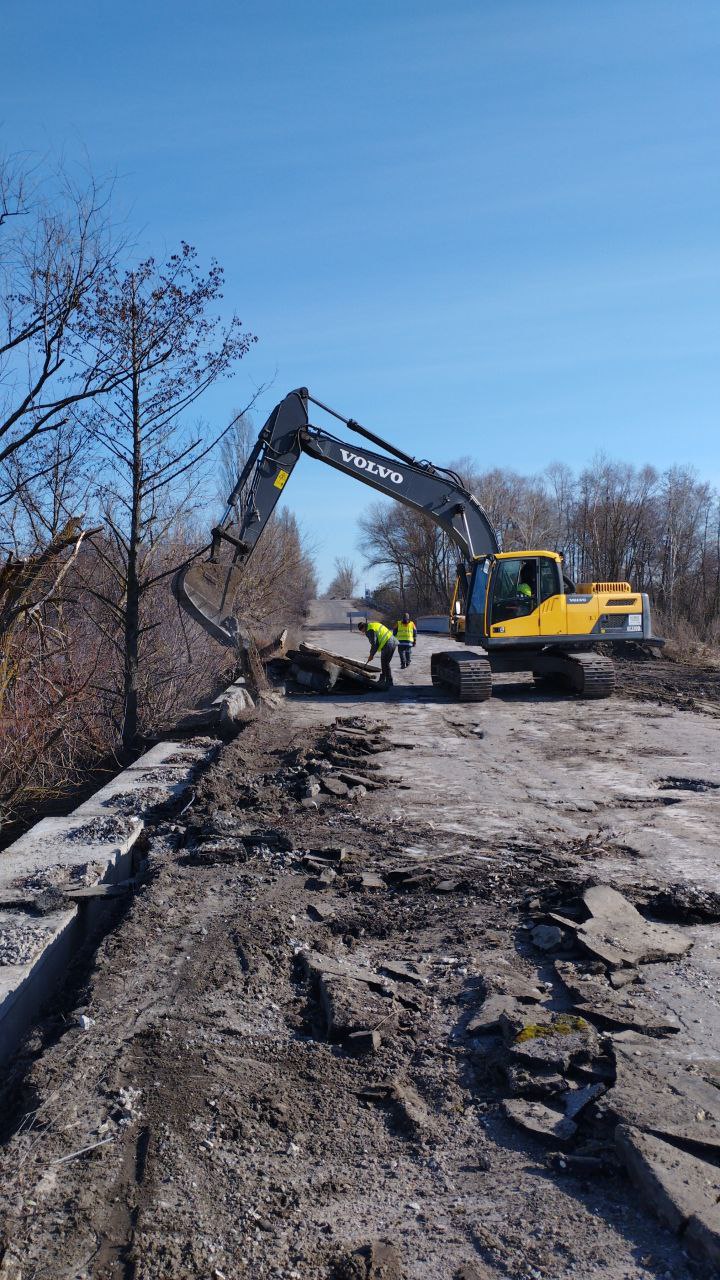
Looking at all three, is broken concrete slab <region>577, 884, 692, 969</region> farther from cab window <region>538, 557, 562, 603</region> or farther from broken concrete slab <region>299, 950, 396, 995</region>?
cab window <region>538, 557, 562, 603</region>

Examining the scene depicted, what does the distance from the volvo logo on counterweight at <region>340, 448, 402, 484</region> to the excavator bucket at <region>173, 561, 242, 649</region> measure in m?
3.79

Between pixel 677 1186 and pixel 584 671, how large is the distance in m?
14.6

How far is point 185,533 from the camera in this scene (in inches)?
674

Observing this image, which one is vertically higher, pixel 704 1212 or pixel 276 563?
pixel 276 563

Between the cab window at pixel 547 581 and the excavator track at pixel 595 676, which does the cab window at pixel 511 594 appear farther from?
the excavator track at pixel 595 676

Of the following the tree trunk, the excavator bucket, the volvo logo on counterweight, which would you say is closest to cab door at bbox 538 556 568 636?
the volvo logo on counterweight

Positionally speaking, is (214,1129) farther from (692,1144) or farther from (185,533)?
(185,533)

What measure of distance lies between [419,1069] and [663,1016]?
1.23 m

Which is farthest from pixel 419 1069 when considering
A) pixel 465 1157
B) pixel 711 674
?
pixel 711 674

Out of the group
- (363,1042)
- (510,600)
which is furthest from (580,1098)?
(510,600)

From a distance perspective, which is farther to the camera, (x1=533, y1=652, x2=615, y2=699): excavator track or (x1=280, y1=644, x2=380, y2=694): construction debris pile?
(x1=280, y1=644, x2=380, y2=694): construction debris pile

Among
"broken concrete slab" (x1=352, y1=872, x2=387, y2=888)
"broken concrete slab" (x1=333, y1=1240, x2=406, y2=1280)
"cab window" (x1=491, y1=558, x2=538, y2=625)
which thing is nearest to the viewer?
"broken concrete slab" (x1=333, y1=1240, x2=406, y2=1280)

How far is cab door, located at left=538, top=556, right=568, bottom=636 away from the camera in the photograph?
Answer: 1775 cm

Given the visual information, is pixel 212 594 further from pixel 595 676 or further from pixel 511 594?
pixel 595 676
